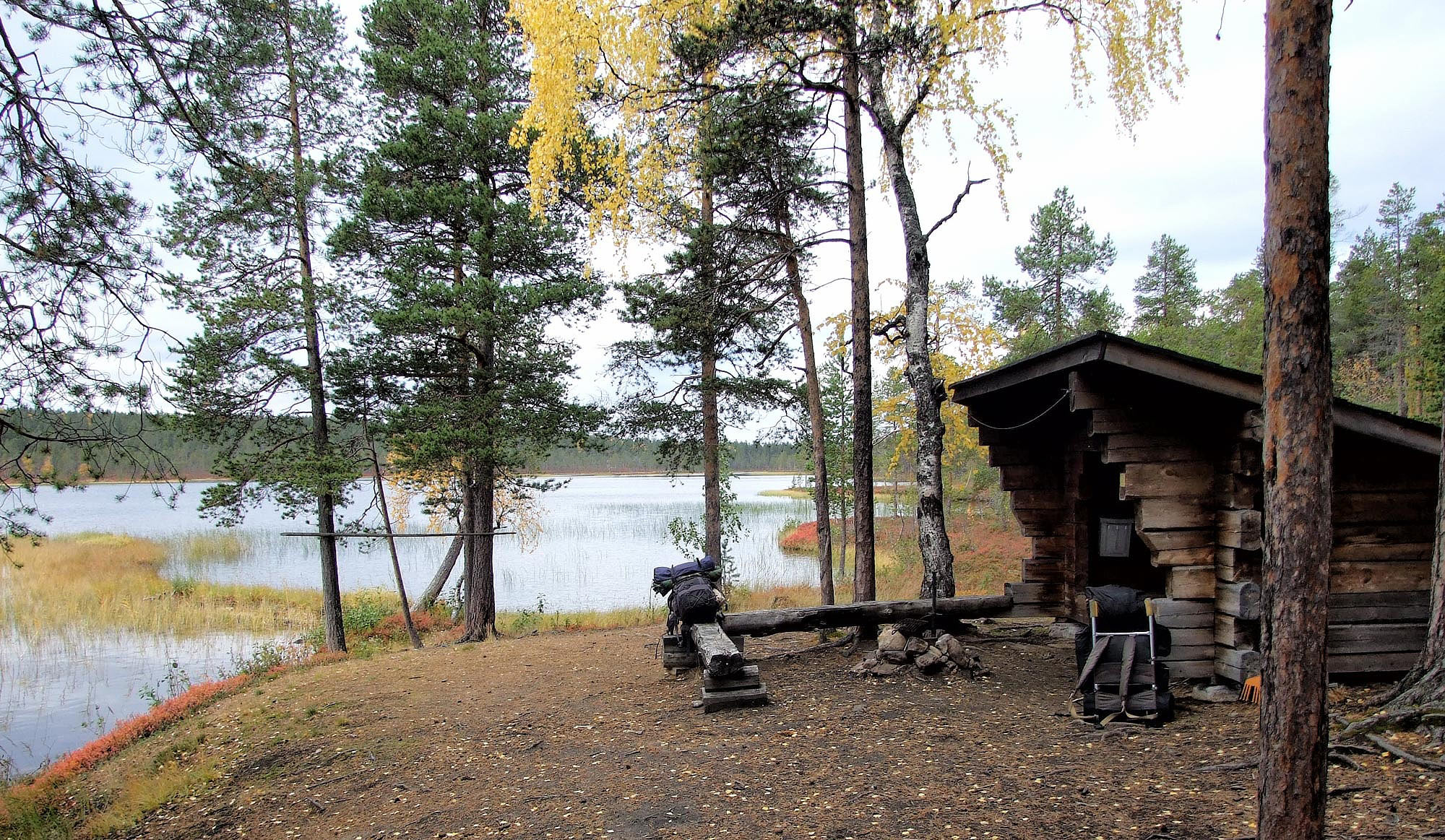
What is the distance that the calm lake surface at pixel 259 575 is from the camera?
11.4 metres

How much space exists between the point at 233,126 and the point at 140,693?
35.8 ft

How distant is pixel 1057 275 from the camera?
23453mm

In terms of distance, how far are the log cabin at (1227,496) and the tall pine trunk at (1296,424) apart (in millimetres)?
2859

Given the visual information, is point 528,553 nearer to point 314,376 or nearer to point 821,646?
point 314,376

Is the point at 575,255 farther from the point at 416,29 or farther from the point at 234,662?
the point at 234,662

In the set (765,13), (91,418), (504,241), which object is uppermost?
(765,13)

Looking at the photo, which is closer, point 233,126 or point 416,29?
point 233,126

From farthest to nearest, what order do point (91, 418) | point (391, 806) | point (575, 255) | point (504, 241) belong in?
point (575, 255)
point (504, 241)
point (391, 806)
point (91, 418)

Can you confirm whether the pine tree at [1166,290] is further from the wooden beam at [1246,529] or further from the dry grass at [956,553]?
the wooden beam at [1246,529]

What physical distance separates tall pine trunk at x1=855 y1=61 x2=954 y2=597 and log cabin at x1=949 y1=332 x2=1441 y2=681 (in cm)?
86

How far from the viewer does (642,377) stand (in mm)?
13016

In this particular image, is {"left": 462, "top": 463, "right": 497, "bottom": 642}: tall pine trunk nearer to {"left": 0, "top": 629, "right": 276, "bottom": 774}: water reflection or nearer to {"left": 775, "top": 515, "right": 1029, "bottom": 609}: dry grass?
{"left": 0, "top": 629, "right": 276, "bottom": 774}: water reflection

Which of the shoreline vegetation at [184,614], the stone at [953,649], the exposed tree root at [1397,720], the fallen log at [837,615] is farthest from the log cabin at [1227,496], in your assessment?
the shoreline vegetation at [184,614]

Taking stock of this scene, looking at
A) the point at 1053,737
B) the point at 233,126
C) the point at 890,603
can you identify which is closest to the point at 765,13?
the point at 233,126
